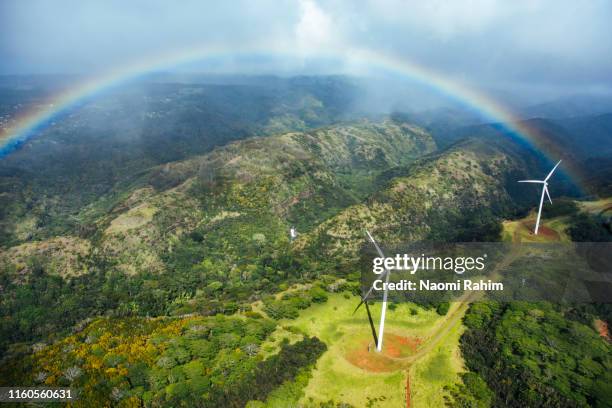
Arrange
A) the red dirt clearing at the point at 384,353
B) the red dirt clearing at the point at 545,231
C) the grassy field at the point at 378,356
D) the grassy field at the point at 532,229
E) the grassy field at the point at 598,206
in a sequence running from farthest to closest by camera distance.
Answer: the grassy field at the point at 598,206, the red dirt clearing at the point at 545,231, the grassy field at the point at 532,229, the red dirt clearing at the point at 384,353, the grassy field at the point at 378,356

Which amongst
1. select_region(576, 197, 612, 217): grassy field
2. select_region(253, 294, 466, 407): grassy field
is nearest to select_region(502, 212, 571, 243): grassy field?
select_region(576, 197, 612, 217): grassy field

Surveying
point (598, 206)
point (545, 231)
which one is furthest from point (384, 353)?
point (598, 206)

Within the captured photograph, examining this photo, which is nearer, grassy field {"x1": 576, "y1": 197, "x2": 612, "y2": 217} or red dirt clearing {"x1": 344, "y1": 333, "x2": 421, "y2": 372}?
red dirt clearing {"x1": 344, "y1": 333, "x2": 421, "y2": 372}

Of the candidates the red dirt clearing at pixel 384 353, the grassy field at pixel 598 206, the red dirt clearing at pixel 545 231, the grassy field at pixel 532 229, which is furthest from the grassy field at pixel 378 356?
the grassy field at pixel 598 206

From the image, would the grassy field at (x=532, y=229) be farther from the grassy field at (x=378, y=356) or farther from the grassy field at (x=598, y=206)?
the grassy field at (x=378, y=356)

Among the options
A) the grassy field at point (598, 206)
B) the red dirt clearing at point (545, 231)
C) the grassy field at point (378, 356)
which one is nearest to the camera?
the grassy field at point (378, 356)

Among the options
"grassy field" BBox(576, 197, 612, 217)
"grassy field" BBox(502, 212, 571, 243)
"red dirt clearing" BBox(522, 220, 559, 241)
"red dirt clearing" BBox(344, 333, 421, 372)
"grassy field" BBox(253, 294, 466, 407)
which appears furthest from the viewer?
"grassy field" BBox(576, 197, 612, 217)

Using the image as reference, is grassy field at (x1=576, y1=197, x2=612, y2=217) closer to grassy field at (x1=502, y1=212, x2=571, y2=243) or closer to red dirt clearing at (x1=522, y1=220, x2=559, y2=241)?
grassy field at (x1=502, y1=212, x2=571, y2=243)

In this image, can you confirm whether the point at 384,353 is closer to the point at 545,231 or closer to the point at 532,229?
the point at 532,229

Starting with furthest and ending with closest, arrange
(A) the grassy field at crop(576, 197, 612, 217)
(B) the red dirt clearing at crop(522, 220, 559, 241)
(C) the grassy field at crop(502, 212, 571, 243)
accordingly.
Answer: (A) the grassy field at crop(576, 197, 612, 217) → (B) the red dirt clearing at crop(522, 220, 559, 241) → (C) the grassy field at crop(502, 212, 571, 243)
